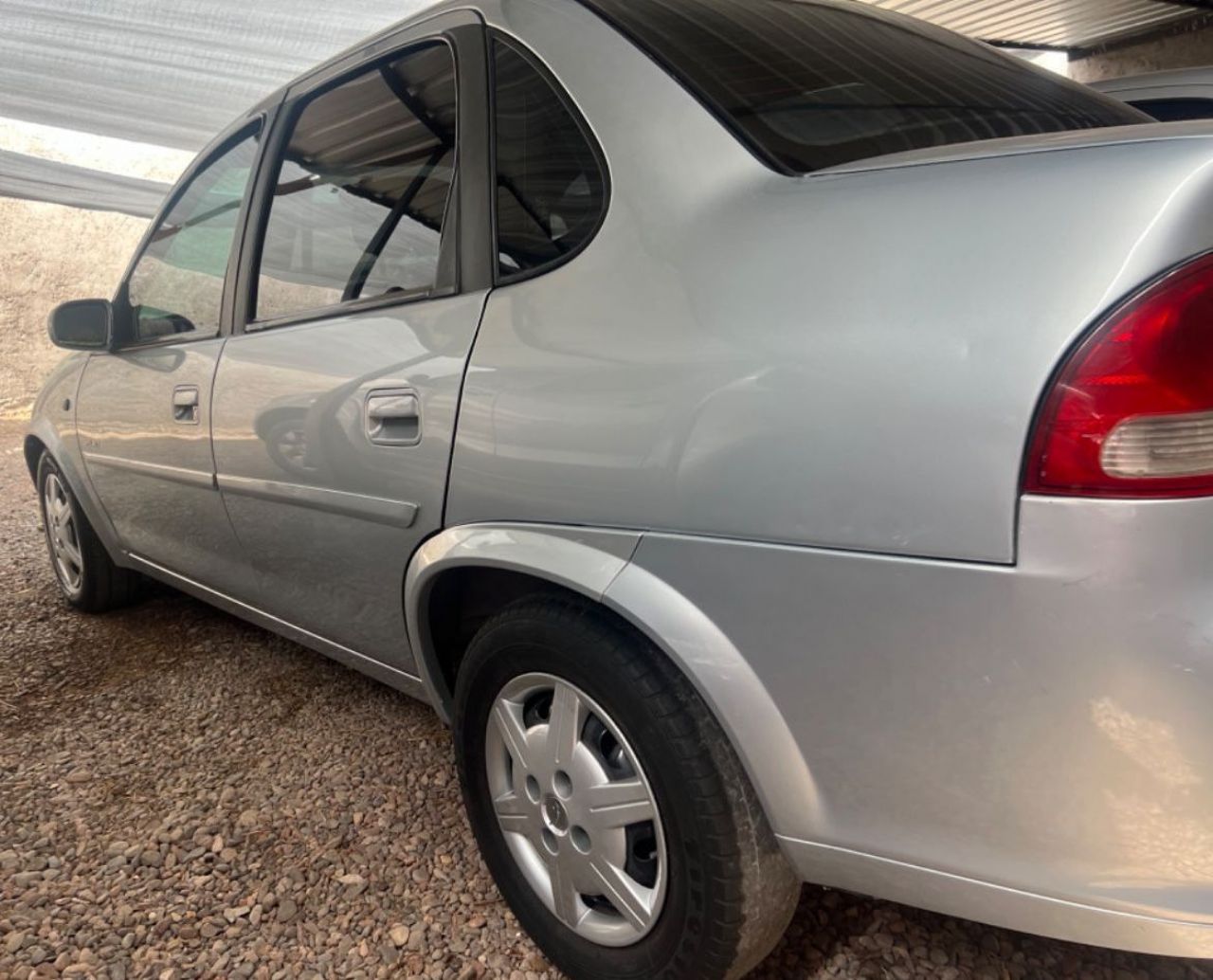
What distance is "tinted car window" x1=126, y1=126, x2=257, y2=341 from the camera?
8.50 ft

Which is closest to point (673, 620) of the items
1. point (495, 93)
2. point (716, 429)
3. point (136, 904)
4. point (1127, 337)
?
point (716, 429)

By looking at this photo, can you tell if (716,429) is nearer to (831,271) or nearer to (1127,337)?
(831,271)

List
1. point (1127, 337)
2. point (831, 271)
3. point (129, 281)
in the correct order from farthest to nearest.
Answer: point (129, 281)
point (831, 271)
point (1127, 337)

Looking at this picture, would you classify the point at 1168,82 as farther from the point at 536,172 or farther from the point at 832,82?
the point at 536,172

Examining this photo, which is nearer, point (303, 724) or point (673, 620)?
point (673, 620)

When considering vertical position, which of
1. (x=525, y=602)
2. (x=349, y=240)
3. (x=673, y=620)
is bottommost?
(x=525, y=602)

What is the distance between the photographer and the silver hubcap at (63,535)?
144 inches

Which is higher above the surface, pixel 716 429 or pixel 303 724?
pixel 716 429

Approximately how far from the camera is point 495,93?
69.9 inches

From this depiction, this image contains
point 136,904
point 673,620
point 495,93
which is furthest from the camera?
point 136,904

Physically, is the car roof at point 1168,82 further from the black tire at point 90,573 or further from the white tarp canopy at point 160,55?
the black tire at point 90,573

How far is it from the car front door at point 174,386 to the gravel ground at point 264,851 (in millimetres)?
434

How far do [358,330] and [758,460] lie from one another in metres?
1.03

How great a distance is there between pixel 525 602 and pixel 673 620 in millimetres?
339
